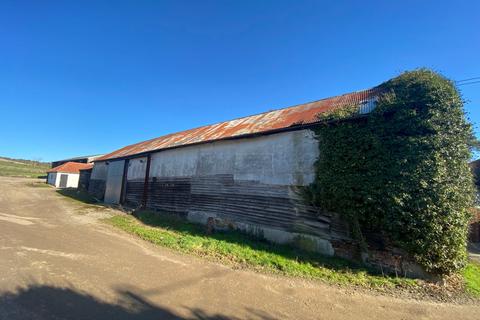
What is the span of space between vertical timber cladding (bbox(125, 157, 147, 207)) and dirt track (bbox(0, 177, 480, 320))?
1060 centimetres

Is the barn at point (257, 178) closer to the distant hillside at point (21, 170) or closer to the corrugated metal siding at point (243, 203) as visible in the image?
the corrugated metal siding at point (243, 203)

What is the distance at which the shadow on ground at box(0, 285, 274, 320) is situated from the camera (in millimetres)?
4539

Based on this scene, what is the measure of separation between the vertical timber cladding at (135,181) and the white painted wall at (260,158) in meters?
4.28

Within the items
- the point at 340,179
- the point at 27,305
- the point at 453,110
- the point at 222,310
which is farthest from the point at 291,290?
the point at 453,110

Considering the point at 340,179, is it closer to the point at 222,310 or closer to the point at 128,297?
the point at 222,310

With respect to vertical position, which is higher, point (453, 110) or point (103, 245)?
point (453, 110)

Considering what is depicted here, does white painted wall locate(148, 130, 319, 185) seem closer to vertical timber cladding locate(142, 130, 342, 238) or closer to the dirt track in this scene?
vertical timber cladding locate(142, 130, 342, 238)

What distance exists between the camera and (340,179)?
9695 mm

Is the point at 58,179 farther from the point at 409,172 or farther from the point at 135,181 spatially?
the point at 409,172

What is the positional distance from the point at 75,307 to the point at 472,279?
34.8ft

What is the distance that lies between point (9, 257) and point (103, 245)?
2496mm

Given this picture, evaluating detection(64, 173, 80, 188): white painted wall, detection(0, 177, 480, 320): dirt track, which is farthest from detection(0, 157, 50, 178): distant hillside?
detection(0, 177, 480, 320): dirt track

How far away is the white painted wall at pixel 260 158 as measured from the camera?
439 inches

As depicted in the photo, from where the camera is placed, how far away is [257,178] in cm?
1241
